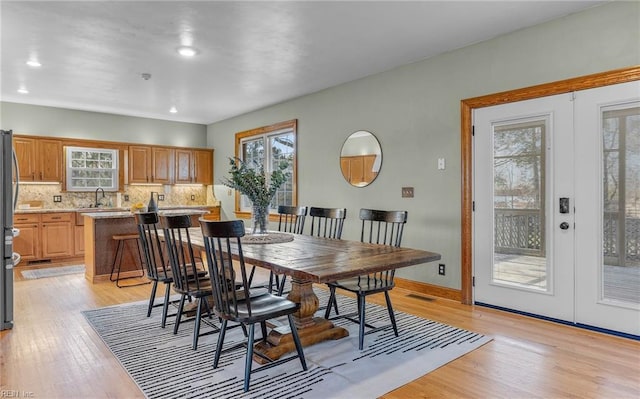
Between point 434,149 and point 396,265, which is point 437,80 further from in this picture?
point 396,265

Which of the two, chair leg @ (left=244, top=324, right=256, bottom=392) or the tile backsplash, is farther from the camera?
the tile backsplash

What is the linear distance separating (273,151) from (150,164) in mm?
2577

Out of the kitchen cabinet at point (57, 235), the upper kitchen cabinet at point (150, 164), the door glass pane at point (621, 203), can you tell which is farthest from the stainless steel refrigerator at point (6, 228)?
the door glass pane at point (621, 203)

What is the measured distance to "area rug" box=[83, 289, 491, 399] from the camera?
7.41ft

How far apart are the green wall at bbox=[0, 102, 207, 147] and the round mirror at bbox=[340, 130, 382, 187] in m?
4.38

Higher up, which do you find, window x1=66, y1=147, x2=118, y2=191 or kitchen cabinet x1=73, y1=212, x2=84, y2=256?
window x1=66, y1=147, x2=118, y2=191

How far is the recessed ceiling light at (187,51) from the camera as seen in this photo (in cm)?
397

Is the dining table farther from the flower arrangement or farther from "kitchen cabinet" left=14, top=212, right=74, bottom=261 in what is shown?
"kitchen cabinet" left=14, top=212, right=74, bottom=261

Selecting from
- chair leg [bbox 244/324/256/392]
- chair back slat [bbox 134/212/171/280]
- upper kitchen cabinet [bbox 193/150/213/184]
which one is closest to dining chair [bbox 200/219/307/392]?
chair leg [bbox 244/324/256/392]

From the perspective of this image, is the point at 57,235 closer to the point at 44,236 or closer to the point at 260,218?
the point at 44,236

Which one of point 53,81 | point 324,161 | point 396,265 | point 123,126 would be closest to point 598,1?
point 396,265

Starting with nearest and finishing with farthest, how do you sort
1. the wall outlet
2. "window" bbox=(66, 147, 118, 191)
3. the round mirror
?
1. the wall outlet
2. the round mirror
3. "window" bbox=(66, 147, 118, 191)

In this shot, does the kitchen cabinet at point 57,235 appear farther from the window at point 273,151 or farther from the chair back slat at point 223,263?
the chair back slat at point 223,263

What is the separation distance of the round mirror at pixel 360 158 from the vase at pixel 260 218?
1.79 m
